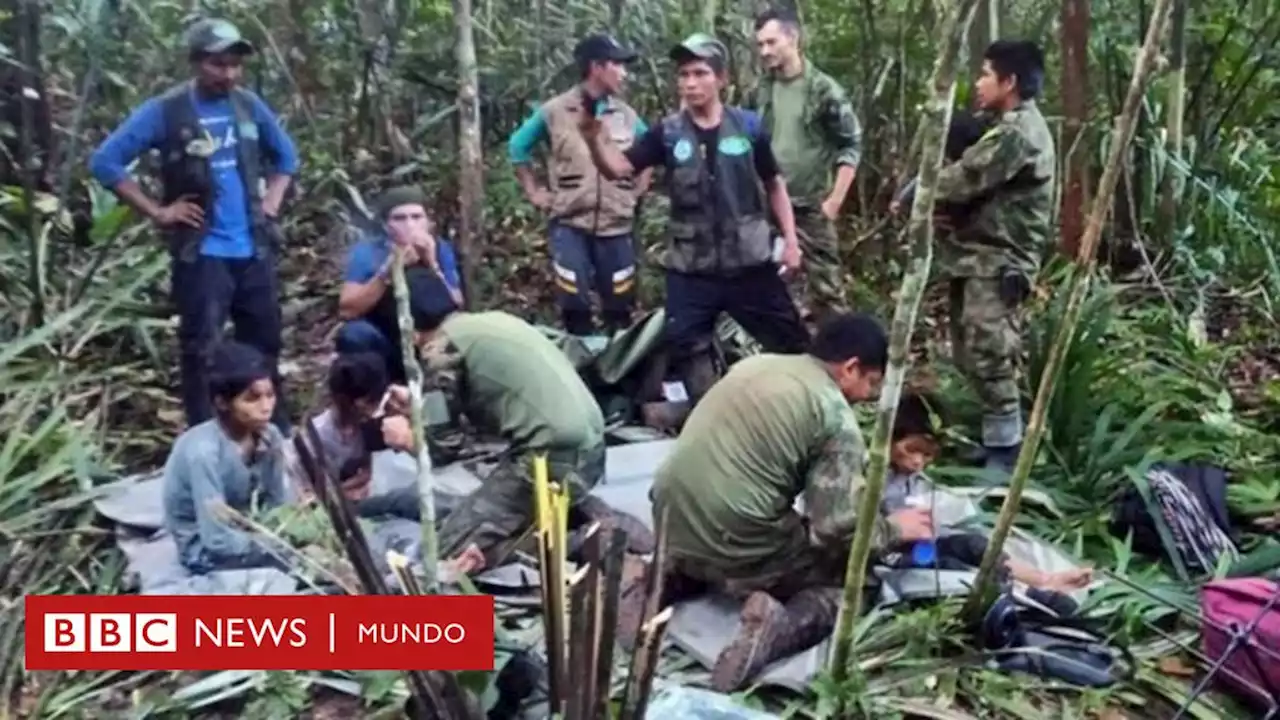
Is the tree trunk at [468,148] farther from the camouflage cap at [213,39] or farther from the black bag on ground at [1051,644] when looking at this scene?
the black bag on ground at [1051,644]

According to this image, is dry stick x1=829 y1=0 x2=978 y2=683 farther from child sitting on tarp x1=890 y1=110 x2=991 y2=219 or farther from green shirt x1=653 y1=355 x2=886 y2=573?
child sitting on tarp x1=890 y1=110 x2=991 y2=219

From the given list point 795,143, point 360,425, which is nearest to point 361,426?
point 360,425

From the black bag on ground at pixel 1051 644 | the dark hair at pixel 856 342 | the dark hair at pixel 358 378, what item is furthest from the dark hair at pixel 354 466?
the black bag on ground at pixel 1051 644

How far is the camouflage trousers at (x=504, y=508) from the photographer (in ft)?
15.3

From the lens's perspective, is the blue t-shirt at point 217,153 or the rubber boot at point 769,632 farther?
the blue t-shirt at point 217,153

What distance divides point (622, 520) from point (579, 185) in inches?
83.5

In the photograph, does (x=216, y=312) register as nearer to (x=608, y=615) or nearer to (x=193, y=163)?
(x=193, y=163)

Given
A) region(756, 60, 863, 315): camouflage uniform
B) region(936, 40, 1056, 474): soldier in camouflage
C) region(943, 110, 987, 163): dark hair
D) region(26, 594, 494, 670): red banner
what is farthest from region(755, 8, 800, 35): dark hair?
region(26, 594, 494, 670): red banner

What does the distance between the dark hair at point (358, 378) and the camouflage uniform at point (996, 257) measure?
7.21 feet

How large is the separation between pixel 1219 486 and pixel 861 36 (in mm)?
4048

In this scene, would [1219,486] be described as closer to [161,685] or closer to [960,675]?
[960,675]

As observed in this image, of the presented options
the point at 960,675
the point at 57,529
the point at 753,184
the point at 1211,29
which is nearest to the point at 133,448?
the point at 57,529

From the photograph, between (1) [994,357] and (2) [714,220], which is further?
(2) [714,220]

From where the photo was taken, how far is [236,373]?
4539mm
